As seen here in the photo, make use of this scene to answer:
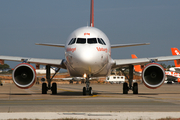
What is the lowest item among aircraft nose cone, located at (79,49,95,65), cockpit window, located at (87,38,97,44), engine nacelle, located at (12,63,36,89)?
engine nacelle, located at (12,63,36,89)

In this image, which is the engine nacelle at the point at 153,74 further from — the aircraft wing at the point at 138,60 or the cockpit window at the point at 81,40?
the cockpit window at the point at 81,40

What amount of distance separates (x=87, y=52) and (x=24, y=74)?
14.9ft

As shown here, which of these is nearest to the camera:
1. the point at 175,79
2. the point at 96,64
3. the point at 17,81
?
the point at 96,64

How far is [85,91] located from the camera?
1847cm

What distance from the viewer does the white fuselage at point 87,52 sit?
1614cm

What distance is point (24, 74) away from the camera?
18156 millimetres

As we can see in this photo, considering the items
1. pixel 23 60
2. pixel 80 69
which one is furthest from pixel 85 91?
pixel 23 60

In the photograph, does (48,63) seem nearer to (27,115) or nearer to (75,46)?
(75,46)

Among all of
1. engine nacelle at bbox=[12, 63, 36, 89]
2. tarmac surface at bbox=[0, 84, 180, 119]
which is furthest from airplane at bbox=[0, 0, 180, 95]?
tarmac surface at bbox=[0, 84, 180, 119]

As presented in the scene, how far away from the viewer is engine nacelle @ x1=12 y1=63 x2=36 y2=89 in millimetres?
17891

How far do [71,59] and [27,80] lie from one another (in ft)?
10.6

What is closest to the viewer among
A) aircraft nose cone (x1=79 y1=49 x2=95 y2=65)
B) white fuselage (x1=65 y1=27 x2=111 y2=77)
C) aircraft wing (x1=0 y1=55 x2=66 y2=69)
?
aircraft nose cone (x1=79 y1=49 x2=95 y2=65)

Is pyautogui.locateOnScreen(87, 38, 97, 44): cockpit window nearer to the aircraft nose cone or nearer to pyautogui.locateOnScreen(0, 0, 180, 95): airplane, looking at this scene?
pyautogui.locateOnScreen(0, 0, 180, 95): airplane

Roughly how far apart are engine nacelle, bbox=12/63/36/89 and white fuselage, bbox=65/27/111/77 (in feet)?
7.48
